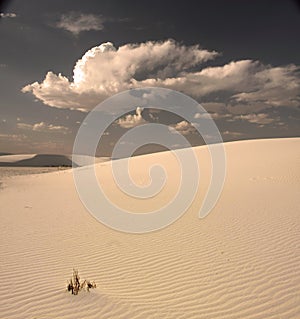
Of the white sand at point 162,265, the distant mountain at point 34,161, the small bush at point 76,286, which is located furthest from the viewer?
the distant mountain at point 34,161

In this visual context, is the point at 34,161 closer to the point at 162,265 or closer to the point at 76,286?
the point at 162,265

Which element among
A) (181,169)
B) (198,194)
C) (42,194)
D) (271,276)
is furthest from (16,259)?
(181,169)

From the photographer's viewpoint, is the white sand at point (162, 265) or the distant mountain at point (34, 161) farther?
the distant mountain at point (34, 161)

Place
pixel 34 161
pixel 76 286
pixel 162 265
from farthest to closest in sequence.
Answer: pixel 34 161 → pixel 162 265 → pixel 76 286

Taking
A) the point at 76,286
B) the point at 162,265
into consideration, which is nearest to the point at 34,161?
the point at 162,265

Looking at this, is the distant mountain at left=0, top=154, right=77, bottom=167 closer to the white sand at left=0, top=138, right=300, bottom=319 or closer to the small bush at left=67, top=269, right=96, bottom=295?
the white sand at left=0, top=138, right=300, bottom=319

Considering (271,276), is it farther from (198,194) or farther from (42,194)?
(42,194)

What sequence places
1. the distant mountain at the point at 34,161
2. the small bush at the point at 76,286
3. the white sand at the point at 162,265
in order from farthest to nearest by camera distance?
the distant mountain at the point at 34,161, the small bush at the point at 76,286, the white sand at the point at 162,265

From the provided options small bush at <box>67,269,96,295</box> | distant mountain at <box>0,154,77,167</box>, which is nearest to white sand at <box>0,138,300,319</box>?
small bush at <box>67,269,96,295</box>

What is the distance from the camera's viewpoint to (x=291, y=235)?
746cm

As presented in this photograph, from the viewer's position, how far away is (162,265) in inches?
232

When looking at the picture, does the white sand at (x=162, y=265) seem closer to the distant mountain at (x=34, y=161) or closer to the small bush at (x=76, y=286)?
the small bush at (x=76, y=286)

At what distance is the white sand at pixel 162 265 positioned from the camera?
167 inches

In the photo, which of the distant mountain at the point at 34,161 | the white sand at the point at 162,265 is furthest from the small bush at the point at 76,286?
the distant mountain at the point at 34,161
